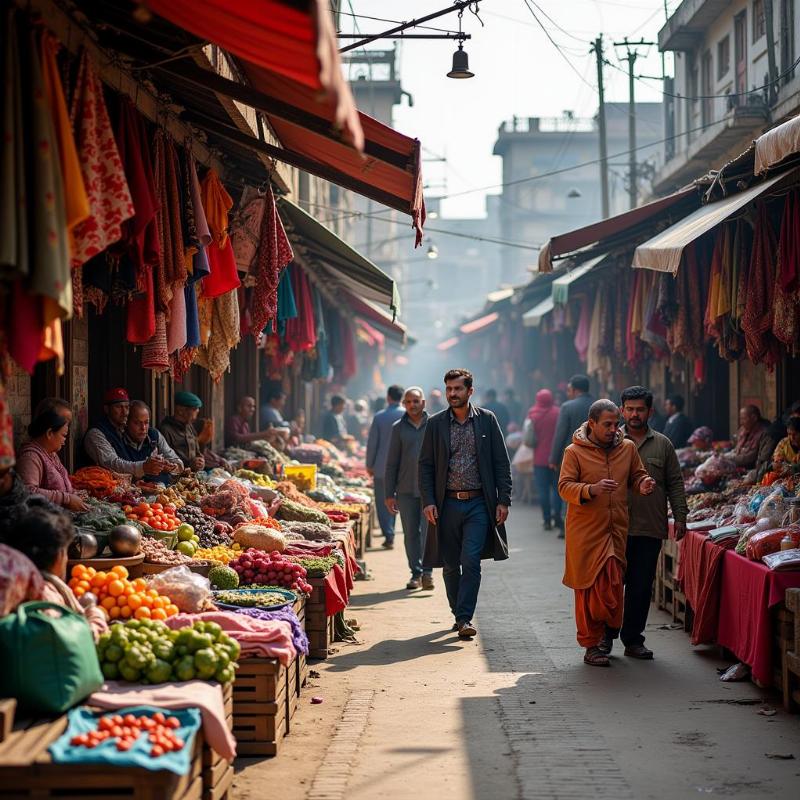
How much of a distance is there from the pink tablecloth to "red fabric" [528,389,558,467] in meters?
9.40

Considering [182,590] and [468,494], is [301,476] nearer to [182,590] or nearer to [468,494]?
[468,494]

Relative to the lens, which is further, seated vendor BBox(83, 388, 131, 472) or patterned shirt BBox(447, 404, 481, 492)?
patterned shirt BBox(447, 404, 481, 492)

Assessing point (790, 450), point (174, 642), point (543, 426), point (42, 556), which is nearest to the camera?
point (42, 556)

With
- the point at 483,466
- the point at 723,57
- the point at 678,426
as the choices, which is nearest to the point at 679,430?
the point at 678,426

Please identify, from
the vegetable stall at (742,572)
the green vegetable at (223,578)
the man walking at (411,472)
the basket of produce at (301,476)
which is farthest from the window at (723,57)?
the green vegetable at (223,578)

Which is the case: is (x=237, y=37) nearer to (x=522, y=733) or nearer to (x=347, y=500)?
(x=522, y=733)

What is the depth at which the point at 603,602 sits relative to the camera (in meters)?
7.89

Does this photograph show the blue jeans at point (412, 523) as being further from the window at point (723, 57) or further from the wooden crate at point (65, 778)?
the window at point (723, 57)

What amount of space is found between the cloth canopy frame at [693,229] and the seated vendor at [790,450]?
1794 millimetres

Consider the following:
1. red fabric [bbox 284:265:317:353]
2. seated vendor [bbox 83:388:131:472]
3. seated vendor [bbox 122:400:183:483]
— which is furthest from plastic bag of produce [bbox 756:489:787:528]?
red fabric [bbox 284:265:317:353]

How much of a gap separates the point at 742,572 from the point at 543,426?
422 inches

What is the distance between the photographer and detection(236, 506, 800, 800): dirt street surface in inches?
212

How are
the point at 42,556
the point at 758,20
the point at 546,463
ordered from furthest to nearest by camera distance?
the point at 758,20 → the point at 546,463 → the point at 42,556

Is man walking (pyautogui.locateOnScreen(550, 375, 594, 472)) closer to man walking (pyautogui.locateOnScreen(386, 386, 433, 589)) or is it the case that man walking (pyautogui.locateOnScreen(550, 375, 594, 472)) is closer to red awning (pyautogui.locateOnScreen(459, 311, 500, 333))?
man walking (pyautogui.locateOnScreen(386, 386, 433, 589))
